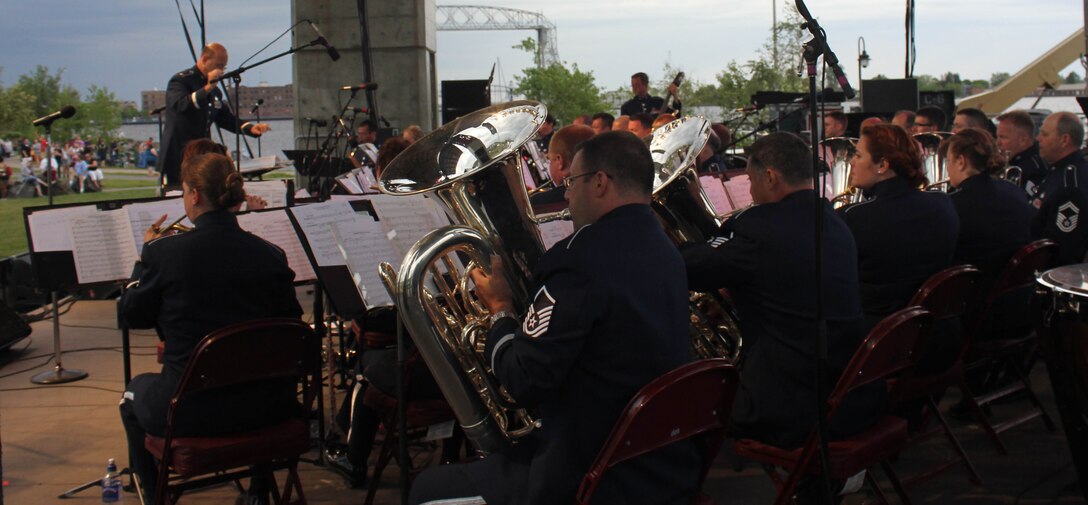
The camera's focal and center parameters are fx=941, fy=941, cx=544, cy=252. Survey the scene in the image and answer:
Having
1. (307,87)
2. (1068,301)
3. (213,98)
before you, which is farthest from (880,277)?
(307,87)

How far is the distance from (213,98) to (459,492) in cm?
575

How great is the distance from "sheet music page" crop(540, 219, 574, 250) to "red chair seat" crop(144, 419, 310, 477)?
1.14 metres

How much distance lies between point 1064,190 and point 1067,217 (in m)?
0.18

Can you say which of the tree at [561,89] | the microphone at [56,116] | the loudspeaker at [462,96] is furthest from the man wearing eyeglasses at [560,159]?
the tree at [561,89]

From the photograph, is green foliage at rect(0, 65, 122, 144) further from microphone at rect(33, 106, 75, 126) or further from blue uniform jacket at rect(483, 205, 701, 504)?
blue uniform jacket at rect(483, 205, 701, 504)

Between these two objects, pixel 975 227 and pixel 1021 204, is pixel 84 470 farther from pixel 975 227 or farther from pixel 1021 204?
pixel 1021 204

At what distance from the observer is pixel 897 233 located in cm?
397

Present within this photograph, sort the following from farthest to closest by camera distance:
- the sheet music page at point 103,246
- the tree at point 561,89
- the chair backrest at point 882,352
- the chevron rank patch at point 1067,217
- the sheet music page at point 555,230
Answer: the tree at point 561,89 < the chevron rank patch at point 1067,217 < the sheet music page at point 103,246 < the sheet music page at point 555,230 < the chair backrest at point 882,352

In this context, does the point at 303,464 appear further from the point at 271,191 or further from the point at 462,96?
the point at 462,96

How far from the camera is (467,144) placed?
9.32ft

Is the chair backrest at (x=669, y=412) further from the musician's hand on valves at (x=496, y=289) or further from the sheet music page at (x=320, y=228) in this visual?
the sheet music page at (x=320, y=228)

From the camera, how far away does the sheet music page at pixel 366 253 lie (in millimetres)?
3406

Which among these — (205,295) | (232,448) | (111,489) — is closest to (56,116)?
(111,489)

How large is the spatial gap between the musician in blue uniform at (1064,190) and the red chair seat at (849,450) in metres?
2.40
